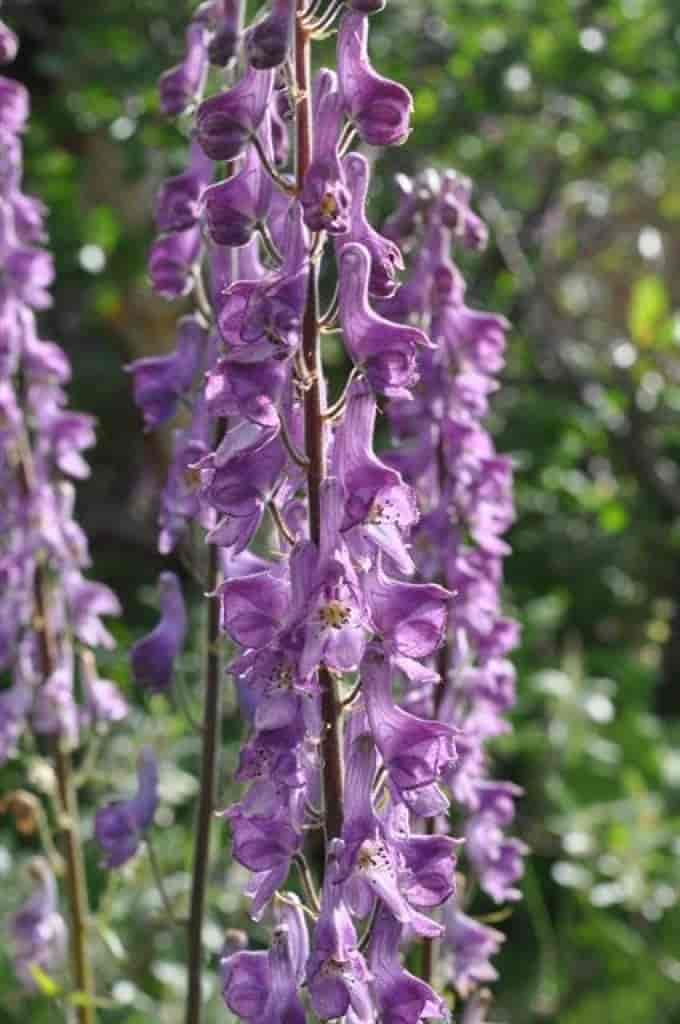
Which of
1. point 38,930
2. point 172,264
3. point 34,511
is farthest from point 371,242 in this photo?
point 38,930

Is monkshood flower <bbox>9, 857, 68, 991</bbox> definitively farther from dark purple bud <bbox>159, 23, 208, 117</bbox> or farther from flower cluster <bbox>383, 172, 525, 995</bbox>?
dark purple bud <bbox>159, 23, 208, 117</bbox>

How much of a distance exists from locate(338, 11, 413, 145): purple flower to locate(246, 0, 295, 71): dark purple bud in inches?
3.5

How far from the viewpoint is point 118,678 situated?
4496 millimetres

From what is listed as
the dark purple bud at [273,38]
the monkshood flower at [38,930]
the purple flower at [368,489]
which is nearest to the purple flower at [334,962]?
the purple flower at [368,489]

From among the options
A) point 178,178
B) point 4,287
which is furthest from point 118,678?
point 178,178

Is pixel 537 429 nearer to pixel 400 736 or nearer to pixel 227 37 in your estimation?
pixel 227 37

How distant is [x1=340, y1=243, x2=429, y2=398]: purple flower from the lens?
1388 mm

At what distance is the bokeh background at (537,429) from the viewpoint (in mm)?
4035

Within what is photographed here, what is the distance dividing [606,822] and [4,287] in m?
2.70

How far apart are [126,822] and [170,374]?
2.08ft

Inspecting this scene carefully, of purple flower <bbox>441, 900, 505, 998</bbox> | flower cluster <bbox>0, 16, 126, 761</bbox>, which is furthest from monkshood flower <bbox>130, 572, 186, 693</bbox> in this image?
purple flower <bbox>441, 900, 505, 998</bbox>

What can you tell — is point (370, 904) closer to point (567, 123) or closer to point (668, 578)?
point (567, 123)

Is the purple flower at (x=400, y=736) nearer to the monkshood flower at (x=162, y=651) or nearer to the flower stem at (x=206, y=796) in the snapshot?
the flower stem at (x=206, y=796)

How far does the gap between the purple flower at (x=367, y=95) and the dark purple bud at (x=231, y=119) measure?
82 mm
